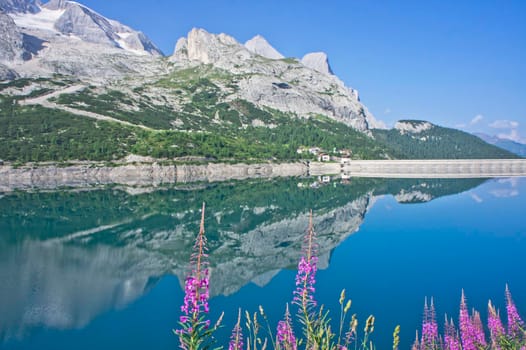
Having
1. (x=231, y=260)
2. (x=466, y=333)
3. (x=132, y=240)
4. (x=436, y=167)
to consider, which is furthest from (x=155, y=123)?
(x=466, y=333)

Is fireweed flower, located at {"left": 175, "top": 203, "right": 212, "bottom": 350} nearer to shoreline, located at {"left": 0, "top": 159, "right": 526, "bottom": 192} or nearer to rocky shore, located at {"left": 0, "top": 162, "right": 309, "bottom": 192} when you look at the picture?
shoreline, located at {"left": 0, "top": 159, "right": 526, "bottom": 192}

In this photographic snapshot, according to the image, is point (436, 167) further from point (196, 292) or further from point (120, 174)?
point (196, 292)

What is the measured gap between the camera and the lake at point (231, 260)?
1906 cm

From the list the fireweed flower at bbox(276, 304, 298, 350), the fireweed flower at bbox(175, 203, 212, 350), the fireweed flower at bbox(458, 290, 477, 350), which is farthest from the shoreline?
the fireweed flower at bbox(175, 203, 212, 350)

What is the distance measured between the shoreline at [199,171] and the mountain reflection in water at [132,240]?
1810cm

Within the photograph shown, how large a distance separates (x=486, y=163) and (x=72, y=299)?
134260 mm

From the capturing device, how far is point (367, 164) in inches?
5012

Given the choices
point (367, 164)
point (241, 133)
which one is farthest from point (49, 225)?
point (241, 133)

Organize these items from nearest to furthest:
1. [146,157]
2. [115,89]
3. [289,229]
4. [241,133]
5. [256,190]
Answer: [289,229]
[256,190]
[146,157]
[241,133]
[115,89]

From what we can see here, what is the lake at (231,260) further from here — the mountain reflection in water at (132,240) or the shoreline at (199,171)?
the shoreline at (199,171)

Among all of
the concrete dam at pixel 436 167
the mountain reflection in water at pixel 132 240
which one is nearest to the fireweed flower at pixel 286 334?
the mountain reflection in water at pixel 132 240

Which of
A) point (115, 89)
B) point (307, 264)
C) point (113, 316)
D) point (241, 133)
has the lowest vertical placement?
point (113, 316)

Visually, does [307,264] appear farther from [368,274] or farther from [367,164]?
[367,164]

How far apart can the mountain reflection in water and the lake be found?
0.12 meters
